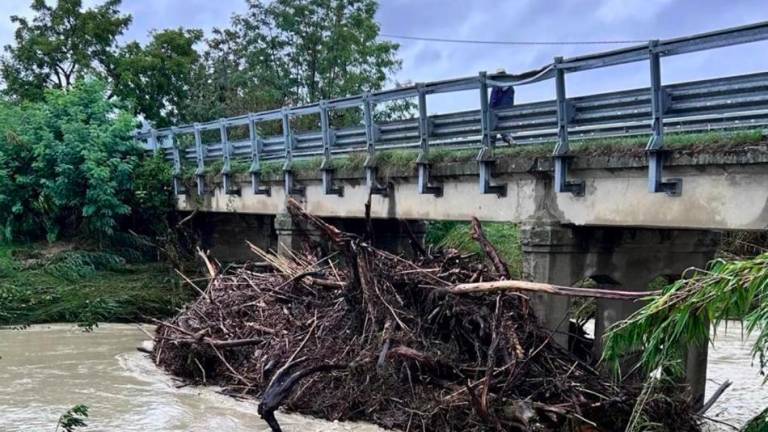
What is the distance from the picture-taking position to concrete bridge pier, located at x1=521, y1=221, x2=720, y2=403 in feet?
33.3

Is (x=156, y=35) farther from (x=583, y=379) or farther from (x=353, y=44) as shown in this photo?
(x=583, y=379)

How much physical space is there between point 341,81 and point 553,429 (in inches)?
966

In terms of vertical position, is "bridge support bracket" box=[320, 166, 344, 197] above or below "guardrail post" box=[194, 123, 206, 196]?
below

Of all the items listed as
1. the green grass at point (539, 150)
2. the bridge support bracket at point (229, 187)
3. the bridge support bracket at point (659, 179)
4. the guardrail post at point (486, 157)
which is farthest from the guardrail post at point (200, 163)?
the bridge support bracket at point (659, 179)

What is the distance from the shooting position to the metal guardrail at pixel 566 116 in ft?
26.8

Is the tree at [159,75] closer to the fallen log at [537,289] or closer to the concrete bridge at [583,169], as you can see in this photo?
the concrete bridge at [583,169]

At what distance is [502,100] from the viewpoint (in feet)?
36.9

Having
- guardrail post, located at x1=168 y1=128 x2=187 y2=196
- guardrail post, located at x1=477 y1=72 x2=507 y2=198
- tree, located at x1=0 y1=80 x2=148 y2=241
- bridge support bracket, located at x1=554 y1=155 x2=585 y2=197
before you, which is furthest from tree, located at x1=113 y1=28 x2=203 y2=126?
bridge support bracket, located at x1=554 y1=155 x2=585 y2=197

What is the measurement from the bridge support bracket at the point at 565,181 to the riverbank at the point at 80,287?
10098mm

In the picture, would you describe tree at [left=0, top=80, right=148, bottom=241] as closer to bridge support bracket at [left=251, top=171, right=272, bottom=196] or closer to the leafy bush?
the leafy bush

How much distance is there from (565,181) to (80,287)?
1342 cm

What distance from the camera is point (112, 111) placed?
23.5 metres

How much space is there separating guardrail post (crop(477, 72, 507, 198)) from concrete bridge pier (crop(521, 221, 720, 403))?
2.50 ft

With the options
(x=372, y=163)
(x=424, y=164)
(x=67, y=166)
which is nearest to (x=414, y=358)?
(x=424, y=164)
